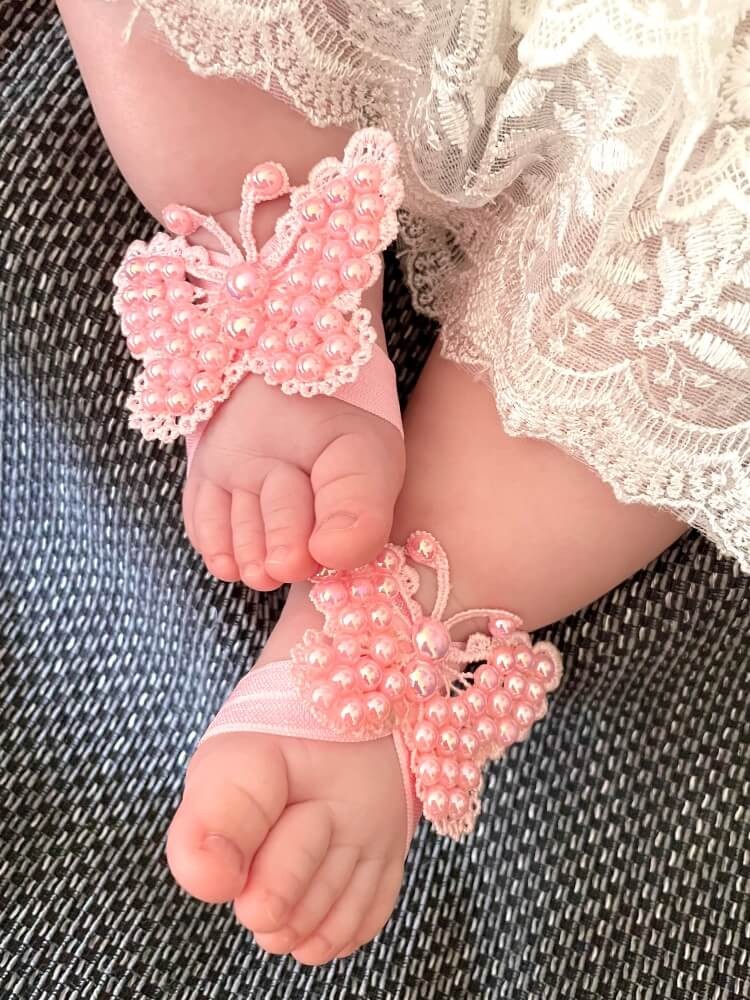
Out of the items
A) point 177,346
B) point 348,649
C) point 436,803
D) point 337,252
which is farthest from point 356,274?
point 436,803

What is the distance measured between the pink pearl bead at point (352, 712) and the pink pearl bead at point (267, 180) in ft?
1.03

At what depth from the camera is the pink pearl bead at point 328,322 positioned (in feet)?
1.90

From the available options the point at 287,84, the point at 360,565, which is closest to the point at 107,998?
the point at 360,565

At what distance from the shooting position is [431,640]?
60cm

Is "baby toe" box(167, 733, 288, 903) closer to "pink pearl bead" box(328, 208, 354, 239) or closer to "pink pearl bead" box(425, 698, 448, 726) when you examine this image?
"pink pearl bead" box(425, 698, 448, 726)

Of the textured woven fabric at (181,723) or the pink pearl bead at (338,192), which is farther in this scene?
the textured woven fabric at (181,723)

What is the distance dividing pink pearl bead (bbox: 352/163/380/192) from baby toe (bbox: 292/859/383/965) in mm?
415

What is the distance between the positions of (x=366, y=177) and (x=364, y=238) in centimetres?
4

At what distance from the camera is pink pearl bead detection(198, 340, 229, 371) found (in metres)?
0.60

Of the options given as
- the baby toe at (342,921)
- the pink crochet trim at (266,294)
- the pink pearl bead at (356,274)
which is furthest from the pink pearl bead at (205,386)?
the baby toe at (342,921)

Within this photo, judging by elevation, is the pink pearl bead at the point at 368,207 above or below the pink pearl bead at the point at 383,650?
above

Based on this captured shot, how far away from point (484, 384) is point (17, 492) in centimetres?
37

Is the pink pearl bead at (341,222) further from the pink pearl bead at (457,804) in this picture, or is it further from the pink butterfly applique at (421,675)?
the pink pearl bead at (457,804)

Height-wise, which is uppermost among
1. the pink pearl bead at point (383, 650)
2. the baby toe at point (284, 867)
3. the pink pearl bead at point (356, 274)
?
the pink pearl bead at point (356, 274)
